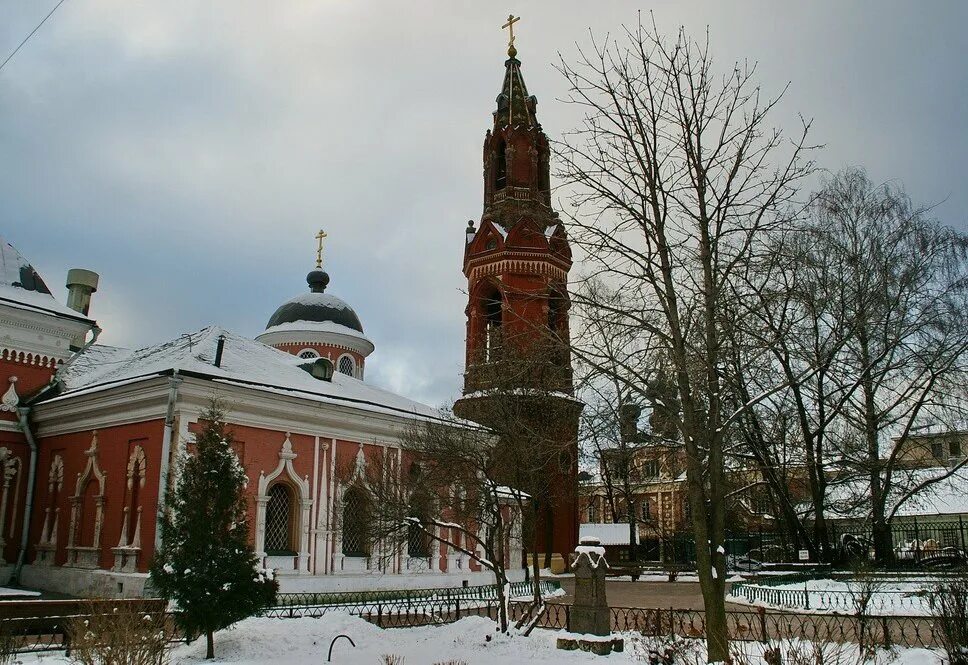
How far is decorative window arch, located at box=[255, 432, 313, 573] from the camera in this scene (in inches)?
780

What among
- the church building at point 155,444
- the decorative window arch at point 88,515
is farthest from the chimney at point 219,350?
the decorative window arch at point 88,515

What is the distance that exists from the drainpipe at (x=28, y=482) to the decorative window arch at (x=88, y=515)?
1.95 metres

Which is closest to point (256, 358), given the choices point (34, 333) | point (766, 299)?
point (34, 333)

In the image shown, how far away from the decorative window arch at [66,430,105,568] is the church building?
0.16ft

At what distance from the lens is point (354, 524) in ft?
69.9

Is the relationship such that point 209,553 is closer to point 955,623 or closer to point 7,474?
point 955,623

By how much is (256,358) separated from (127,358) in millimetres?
4325

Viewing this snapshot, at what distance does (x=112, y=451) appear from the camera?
19.8 metres

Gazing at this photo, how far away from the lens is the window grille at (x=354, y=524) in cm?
2102

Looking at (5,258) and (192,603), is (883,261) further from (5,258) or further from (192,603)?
(5,258)

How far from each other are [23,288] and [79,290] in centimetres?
314

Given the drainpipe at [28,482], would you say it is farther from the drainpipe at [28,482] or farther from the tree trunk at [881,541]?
the tree trunk at [881,541]

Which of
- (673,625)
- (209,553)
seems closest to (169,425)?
(209,553)

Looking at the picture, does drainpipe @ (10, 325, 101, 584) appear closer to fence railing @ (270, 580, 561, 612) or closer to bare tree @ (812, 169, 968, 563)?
fence railing @ (270, 580, 561, 612)
